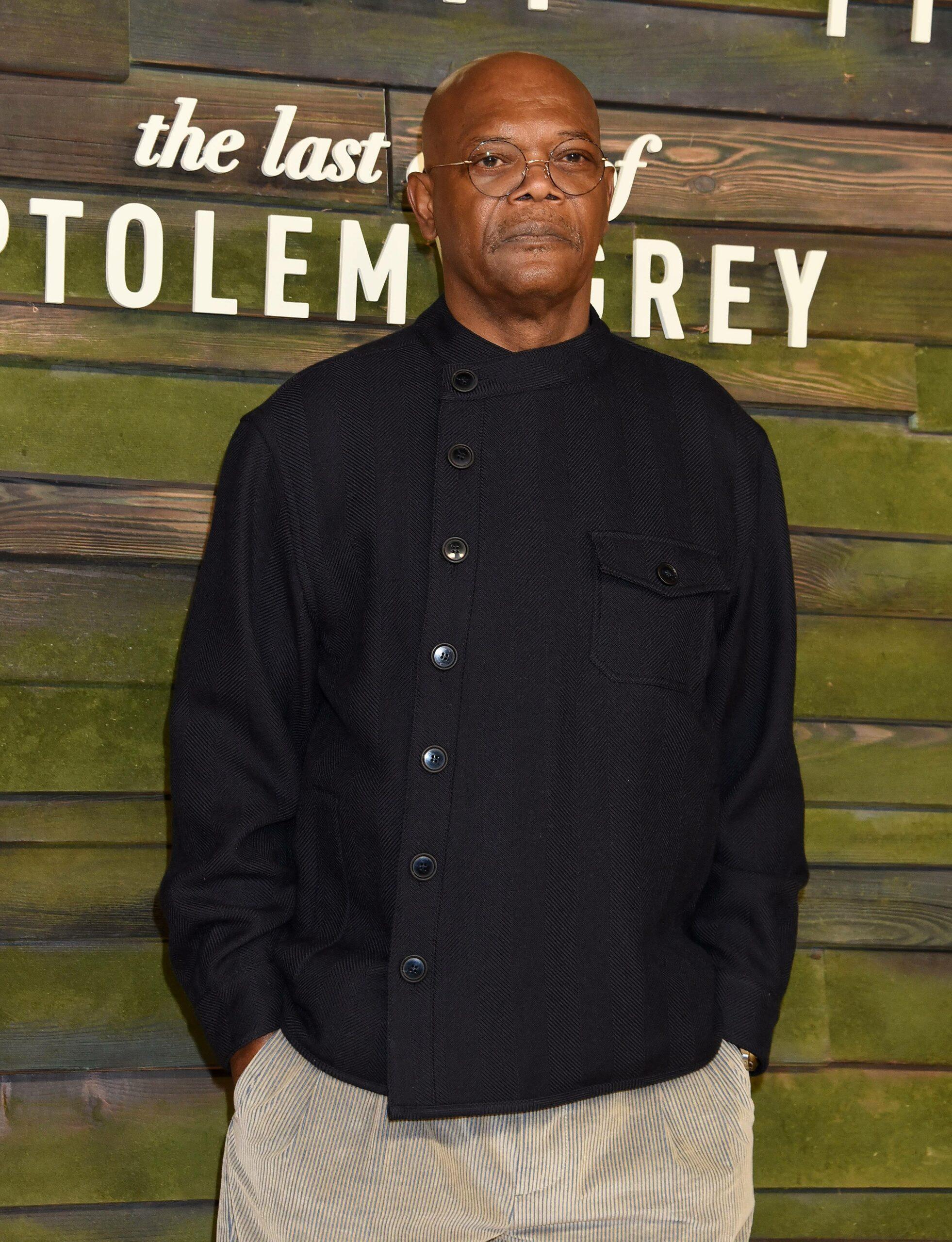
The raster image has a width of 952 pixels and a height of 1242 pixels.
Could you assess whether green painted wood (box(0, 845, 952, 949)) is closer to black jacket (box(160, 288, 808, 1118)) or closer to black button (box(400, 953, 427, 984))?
black jacket (box(160, 288, 808, 1118))

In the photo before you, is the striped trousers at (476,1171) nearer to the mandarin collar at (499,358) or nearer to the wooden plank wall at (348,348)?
the wooden plank wall at (348,348)

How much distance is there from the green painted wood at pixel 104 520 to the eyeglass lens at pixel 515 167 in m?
0.76

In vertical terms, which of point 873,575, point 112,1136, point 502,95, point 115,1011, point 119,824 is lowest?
point 112,1136

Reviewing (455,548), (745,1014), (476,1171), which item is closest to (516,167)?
(455,548)

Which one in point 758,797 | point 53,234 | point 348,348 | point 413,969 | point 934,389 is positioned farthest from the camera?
point 934,389

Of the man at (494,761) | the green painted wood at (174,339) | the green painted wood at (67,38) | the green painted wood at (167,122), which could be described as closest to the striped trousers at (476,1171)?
the man at (494,761)

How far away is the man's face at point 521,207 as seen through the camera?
1.64 meters

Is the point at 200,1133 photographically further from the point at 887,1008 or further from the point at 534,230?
the point at 534,230

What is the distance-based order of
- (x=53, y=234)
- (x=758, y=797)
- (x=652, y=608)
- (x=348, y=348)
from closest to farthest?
(x=652, y=608) → (x=758, y=797) → (x=53, y=234) → (x=348, y=348)

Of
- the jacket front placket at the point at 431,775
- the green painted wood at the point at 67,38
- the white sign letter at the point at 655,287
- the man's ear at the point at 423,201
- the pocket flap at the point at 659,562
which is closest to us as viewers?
the jacket front placket at the point at 431,775

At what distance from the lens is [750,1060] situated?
66.0 inches

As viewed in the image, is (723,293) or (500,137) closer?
(500,137)

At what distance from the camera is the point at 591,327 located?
5.76 ft

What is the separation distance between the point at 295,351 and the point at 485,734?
92cm
